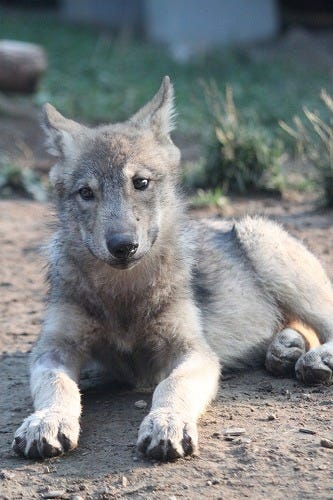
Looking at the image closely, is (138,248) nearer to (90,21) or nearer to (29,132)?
(29,132)

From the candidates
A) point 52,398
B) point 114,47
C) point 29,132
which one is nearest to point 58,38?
point 114,47

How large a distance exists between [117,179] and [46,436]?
50.8 inches

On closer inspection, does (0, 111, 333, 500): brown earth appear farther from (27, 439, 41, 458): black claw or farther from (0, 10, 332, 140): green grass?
(0, 10, 332, 140): green grass

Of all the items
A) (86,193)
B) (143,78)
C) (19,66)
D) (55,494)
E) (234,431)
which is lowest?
(55,494)

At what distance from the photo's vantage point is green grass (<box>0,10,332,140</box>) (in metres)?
12.9

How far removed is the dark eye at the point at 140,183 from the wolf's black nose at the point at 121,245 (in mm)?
419

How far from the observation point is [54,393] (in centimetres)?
431

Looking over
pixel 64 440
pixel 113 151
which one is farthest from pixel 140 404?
pixel 113 151

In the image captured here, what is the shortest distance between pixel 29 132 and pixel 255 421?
8.27 metres

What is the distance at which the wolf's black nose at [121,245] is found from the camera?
4348 millimetres

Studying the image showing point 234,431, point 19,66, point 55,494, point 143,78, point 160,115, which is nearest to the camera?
point 55,494

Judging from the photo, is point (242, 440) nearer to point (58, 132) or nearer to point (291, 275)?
point (291, 275)

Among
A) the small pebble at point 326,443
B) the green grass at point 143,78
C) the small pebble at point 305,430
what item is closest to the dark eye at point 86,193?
the small pebble at point 305,430

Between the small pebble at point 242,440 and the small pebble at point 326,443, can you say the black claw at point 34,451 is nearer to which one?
the small pebble at point 242,440
